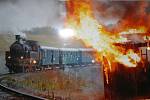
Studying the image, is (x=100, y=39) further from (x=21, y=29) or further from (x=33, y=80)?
(x=21, y=29)

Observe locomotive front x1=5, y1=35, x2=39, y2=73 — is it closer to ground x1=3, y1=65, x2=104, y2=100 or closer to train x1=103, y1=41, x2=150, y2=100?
ground x1=3, y1=65, x2=104, y2=100

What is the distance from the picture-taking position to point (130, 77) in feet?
43.3

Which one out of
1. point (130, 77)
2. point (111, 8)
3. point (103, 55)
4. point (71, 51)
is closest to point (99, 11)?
point (111, 8)

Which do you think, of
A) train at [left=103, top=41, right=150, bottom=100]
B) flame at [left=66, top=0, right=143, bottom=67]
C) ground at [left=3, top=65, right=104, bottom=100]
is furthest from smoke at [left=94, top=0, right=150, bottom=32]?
ground at [left=3, top=65, right=104, bottom=100]

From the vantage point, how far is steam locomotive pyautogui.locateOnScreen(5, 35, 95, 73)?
23.2m

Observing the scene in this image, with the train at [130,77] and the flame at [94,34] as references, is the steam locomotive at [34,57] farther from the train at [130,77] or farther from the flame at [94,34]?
the train at [130,77]

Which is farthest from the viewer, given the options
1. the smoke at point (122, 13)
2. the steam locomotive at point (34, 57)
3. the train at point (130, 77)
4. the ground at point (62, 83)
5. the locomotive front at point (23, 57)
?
the steam locomotive at point (34, 57)

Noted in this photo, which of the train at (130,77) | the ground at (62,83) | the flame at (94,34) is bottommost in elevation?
the ground at (62,83)

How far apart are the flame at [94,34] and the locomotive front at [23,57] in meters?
8.69

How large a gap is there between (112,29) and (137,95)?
5050 mm

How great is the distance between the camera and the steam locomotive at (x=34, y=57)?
23188 millimetres

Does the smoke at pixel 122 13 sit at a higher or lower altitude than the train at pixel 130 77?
higher

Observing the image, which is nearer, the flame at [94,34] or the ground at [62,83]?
the flame at [94,34]

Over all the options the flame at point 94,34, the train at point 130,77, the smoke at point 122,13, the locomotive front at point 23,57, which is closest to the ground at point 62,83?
the locomotive front at point 23,57
